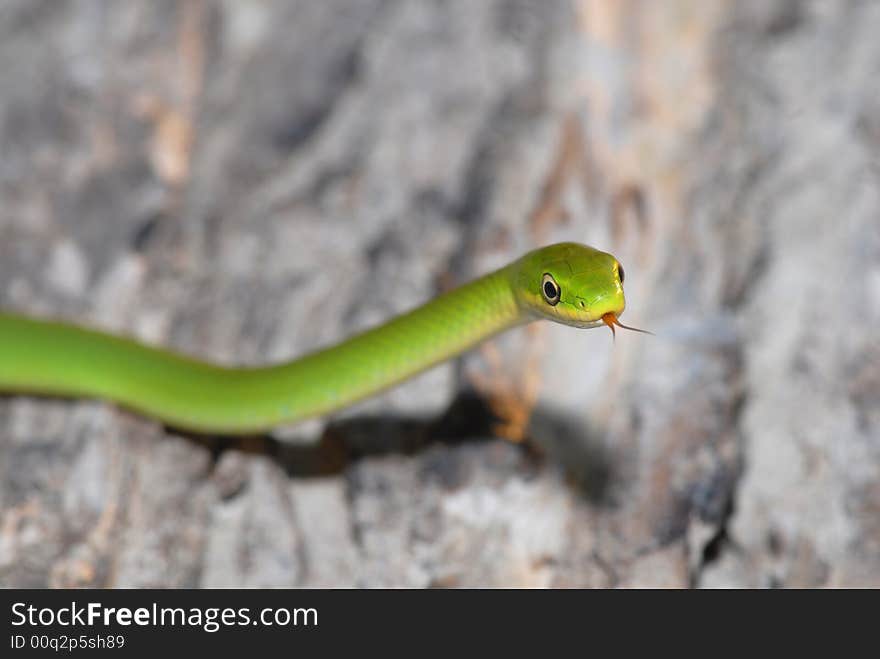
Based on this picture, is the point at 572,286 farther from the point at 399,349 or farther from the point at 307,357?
the point at 307,357

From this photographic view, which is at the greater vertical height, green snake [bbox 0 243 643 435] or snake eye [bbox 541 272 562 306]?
green snake [bbox 0 243 643 435]

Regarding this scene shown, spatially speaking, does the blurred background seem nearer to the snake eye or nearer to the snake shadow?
the snake shadow

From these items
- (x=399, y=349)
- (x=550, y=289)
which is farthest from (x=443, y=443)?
(x=550, y=289)

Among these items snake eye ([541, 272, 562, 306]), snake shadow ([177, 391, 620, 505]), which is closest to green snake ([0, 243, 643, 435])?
snake eye ([541, 272, 562, 306])

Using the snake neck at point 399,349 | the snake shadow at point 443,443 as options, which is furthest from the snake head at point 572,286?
the snake shadow at point 443,443

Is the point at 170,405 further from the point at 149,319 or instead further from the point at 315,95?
the point at 315,95

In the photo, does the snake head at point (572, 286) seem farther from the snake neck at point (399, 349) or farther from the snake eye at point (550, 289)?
the snake neck at point (399, 349)
